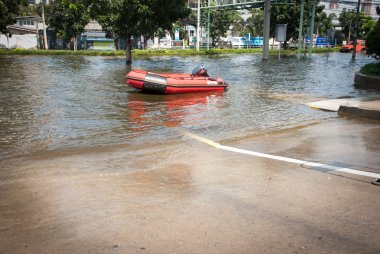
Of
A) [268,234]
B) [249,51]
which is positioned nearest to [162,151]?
[268,234]

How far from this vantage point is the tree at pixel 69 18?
49969 millimetres

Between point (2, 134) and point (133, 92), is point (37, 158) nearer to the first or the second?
point (2, 134)

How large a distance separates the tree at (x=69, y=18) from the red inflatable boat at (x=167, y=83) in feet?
117

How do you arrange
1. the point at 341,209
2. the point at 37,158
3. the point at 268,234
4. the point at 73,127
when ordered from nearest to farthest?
the point at 268,234, the point at 341,209, the point at 37,158, the point at 73,127

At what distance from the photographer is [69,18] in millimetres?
51031

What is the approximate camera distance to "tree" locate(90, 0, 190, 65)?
3156cm

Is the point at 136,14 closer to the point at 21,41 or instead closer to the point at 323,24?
the point at 21,41

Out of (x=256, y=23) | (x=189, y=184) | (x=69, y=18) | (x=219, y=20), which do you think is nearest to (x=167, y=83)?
(x=189, y=184)

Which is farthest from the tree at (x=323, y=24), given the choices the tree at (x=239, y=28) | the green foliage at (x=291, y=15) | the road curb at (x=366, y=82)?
the road curb at (x=366, y=82)

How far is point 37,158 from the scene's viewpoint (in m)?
7.66

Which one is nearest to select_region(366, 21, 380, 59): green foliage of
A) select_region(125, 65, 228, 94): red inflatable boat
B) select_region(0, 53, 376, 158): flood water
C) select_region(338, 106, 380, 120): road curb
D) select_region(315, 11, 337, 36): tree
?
select_region(0, 53, 376, 158): flood water

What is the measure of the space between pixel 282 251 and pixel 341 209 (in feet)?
4.19

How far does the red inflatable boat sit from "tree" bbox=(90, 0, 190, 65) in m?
15.2

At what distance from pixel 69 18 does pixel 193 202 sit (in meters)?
50.8
